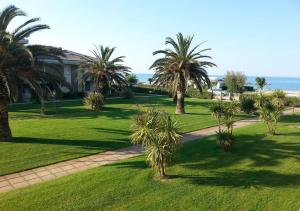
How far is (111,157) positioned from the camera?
1415cm

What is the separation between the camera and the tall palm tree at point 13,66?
1548cm

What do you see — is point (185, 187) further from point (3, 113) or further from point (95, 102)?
point (95, 102)

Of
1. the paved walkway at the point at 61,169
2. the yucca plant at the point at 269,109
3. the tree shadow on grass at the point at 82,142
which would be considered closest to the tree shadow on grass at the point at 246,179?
the paved walkway at the point at 61,169

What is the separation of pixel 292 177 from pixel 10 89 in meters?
13.0

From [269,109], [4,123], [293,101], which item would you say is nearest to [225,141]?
[269,109]

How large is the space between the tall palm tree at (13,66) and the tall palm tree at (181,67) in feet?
44.1

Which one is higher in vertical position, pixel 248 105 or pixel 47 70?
pixel 47 70

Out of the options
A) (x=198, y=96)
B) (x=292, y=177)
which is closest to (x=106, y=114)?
(x=292, y=177)

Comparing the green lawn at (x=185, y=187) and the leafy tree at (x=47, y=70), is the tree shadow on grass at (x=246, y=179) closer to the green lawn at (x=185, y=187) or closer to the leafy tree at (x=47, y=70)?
the green lawn at (x=185, y=187)

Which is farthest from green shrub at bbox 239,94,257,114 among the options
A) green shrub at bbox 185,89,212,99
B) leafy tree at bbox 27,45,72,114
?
leafy tree at bbox 27,45,72,114

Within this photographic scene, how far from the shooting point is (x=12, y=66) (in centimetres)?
1591

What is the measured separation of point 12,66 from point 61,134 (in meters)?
4.60

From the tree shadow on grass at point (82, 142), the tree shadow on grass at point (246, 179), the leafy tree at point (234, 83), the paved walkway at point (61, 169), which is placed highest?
the leafy tree at point (234, 83)

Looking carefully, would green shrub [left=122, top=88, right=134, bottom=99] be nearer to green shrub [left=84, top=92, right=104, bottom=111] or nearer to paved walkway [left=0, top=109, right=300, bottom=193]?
green shrub [left=84, top=92, right=104, bottom=111]
